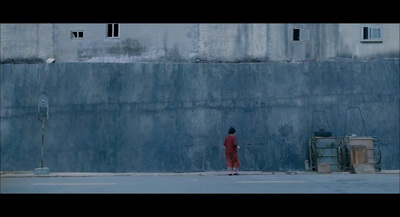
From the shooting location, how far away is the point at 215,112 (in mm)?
18094

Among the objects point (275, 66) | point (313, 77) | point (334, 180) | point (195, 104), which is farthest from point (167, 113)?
point (334, 180)

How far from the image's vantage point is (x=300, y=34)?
18.9 m

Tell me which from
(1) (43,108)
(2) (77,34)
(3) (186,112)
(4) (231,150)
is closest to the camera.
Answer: (4) (231,150)

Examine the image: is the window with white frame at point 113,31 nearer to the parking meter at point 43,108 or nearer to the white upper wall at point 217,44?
the white upper wall at point 217,44

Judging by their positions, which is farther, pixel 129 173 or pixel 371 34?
pixel 371 34

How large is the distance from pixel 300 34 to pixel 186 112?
5323 mm

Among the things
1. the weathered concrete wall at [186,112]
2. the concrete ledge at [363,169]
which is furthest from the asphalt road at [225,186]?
the weathered concrete wall at [186,112]

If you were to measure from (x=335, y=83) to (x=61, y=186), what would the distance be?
10.6 metres

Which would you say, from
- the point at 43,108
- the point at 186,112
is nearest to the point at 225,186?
the point at 186,112

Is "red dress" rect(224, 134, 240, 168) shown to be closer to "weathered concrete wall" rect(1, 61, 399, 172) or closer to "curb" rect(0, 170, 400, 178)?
"curb" rect(0, 170, 400, 178)

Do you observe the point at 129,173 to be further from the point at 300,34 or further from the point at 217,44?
the point at 300,34

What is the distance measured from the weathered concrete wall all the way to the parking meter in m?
0.29

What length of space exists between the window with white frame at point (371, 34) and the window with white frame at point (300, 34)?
2.06m

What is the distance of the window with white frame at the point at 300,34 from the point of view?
18.9 meters
